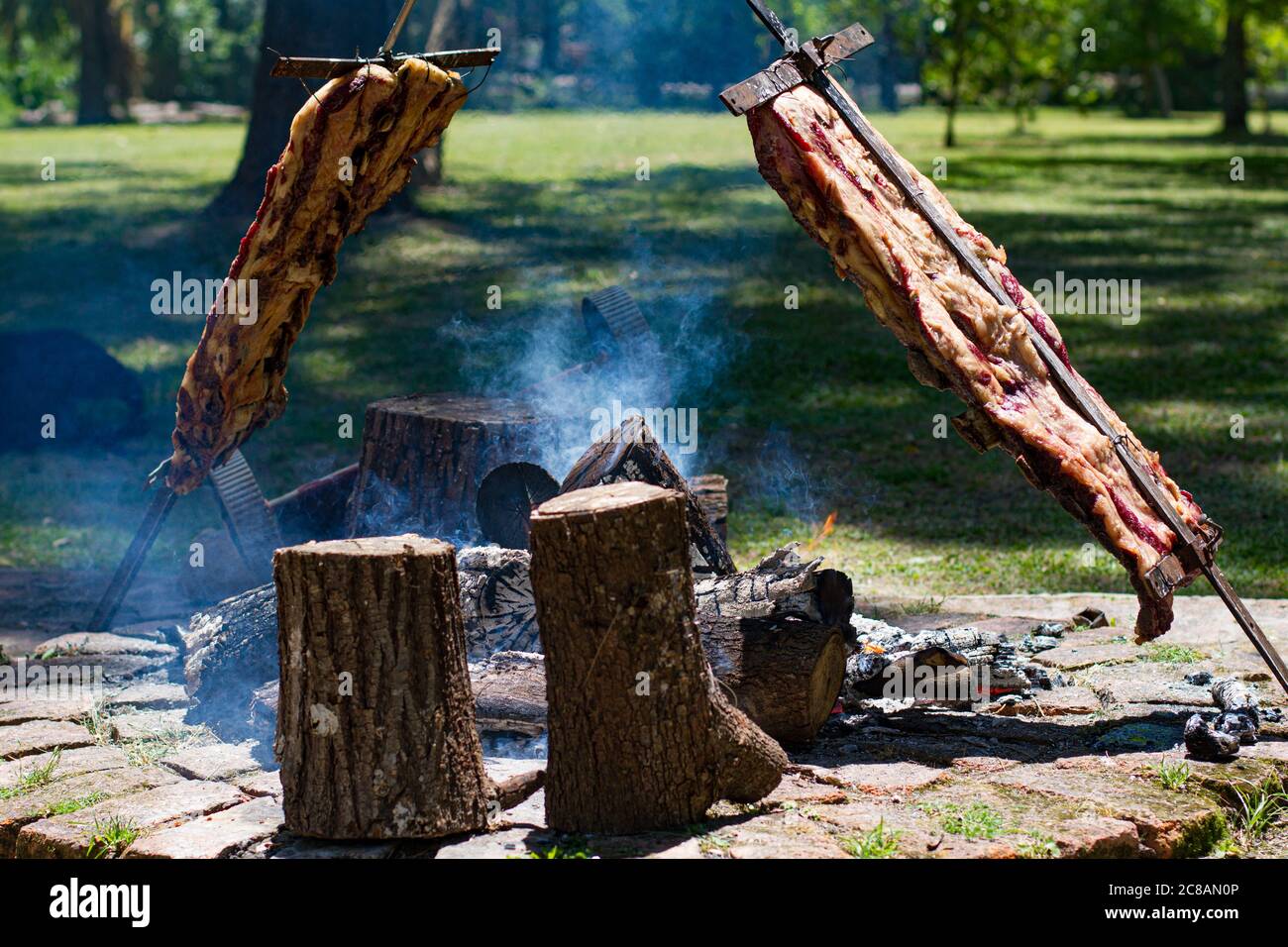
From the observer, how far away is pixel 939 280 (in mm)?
4559

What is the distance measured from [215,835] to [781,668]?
1.72 meters

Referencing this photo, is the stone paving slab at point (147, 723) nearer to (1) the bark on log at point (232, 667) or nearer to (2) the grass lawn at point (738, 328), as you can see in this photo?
(1) the bark on log at point (232, 667)

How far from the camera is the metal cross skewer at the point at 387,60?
4363mm

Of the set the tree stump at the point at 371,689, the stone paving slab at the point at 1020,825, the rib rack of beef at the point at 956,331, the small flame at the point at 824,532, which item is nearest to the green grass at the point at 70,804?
the tree stump at the point at 371,689

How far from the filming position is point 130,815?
4059 mm

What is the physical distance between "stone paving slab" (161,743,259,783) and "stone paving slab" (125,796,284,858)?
0.39 meters

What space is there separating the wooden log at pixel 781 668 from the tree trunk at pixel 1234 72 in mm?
25375

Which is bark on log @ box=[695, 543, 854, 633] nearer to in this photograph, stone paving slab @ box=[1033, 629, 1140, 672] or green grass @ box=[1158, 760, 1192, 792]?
stone paving slab @ box=[1033, 629, 1140, 672]

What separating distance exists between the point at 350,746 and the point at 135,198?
15.2 metres

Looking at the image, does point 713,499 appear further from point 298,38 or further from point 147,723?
point 298,38

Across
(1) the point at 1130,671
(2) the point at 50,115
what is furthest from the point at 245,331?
(2) the point at 50,115

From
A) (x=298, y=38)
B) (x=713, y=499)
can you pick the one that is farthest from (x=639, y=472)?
(x=298, y=38)

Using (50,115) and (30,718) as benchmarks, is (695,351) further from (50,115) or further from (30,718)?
(50,115)

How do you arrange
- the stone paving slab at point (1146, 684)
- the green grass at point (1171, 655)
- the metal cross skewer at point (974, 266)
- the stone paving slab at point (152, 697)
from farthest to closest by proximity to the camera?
the green grass at point (1171, 655), the stone paving slab at point (152, 697), the stone paving slab at point (1146, 684), the metal cross skewer at point (974, 266)
